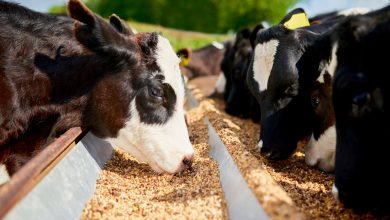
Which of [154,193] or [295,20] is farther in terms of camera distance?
[295,20]

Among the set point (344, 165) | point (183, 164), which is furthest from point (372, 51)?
point (183, 164)

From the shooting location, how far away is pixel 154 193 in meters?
3.16

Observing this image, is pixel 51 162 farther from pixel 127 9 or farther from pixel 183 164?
pixel 127 9

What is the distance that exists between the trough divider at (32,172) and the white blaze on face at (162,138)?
1.38ft

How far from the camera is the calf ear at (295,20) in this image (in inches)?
194

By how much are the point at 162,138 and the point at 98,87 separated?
640mm

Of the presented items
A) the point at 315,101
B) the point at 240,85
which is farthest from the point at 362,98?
the point at 240,85

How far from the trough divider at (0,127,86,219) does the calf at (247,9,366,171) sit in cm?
167

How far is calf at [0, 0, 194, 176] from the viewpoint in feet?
11.3

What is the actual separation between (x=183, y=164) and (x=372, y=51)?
5.29ft

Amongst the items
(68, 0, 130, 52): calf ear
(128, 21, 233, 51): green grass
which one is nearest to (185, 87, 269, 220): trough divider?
(68, 0, 130, 52): calf ear

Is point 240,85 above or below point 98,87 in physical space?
below

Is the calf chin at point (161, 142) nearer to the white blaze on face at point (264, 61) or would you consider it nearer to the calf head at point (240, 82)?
the white blaze on face at point (264, 61)

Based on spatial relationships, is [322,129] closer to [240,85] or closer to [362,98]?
[362,98]
